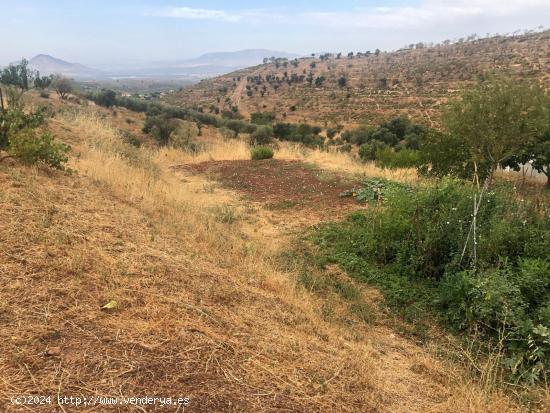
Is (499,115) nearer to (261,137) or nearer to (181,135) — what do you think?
(261,137)

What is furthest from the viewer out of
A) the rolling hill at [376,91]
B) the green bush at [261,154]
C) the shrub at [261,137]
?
the rolling hill at [376,91]

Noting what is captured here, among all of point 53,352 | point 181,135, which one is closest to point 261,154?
point 181,135

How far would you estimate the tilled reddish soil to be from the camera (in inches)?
352

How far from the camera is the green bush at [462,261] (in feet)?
12.7

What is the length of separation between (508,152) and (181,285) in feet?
13.8

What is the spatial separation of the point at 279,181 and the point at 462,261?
5856 millimetres

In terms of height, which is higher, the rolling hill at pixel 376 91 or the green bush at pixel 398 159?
the rolling hill at pixel 376 91

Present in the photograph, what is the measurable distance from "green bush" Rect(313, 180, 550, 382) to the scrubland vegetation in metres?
0.02

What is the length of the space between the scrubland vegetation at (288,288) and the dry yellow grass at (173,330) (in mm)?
17

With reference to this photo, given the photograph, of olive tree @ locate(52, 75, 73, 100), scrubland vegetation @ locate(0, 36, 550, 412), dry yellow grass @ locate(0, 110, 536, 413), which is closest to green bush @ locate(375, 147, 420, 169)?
scrubland vegetation @ locate(0, 36, 550, 412)

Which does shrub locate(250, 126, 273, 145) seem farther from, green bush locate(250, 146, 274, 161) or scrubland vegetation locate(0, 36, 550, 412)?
scrubland vegetation locate(0, 36, 550, 412)

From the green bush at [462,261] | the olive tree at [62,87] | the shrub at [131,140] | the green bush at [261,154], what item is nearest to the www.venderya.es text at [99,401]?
the green bush at [462,261]

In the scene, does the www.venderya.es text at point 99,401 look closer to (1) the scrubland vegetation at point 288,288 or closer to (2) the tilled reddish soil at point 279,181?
(1) the scrubland vegetation at point 288,288

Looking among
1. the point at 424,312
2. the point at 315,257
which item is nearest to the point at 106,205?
the point at 315,257
